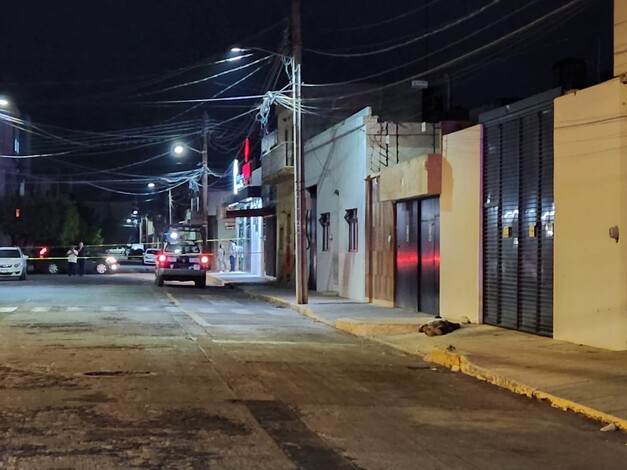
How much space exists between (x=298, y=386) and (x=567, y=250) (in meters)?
6.13

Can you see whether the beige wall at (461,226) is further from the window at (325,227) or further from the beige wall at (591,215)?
the window at (325,227)

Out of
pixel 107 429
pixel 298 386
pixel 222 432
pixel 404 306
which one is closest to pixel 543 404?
pixel 298 386

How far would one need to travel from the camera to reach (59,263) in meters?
47.1

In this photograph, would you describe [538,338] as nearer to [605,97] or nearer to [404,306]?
[605,97]

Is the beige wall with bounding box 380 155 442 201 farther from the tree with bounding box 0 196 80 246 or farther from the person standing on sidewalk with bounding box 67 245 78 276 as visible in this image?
the tree with bounding box 0 196 80 246

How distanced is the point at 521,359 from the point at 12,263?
3010 cm

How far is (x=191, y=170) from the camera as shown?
68625mm

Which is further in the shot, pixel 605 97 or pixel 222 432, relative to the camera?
pixel 605 97

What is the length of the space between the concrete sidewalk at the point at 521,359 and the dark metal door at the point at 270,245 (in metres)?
20.2

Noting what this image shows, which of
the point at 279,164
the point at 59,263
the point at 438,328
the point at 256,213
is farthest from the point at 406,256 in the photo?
the point at 59,263

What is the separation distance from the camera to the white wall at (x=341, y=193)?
80.2 ft

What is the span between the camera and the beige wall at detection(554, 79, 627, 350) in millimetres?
12680

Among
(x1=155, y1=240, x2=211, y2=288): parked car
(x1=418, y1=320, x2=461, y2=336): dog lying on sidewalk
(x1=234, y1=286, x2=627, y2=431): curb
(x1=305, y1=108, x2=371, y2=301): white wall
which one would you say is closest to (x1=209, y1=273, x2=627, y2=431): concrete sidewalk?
(x1=234, y1=286, x2=627, y2=431): curb

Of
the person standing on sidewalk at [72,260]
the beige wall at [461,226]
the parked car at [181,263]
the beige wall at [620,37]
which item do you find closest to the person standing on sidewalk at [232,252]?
the person standing on sidewalk at [72,260]
